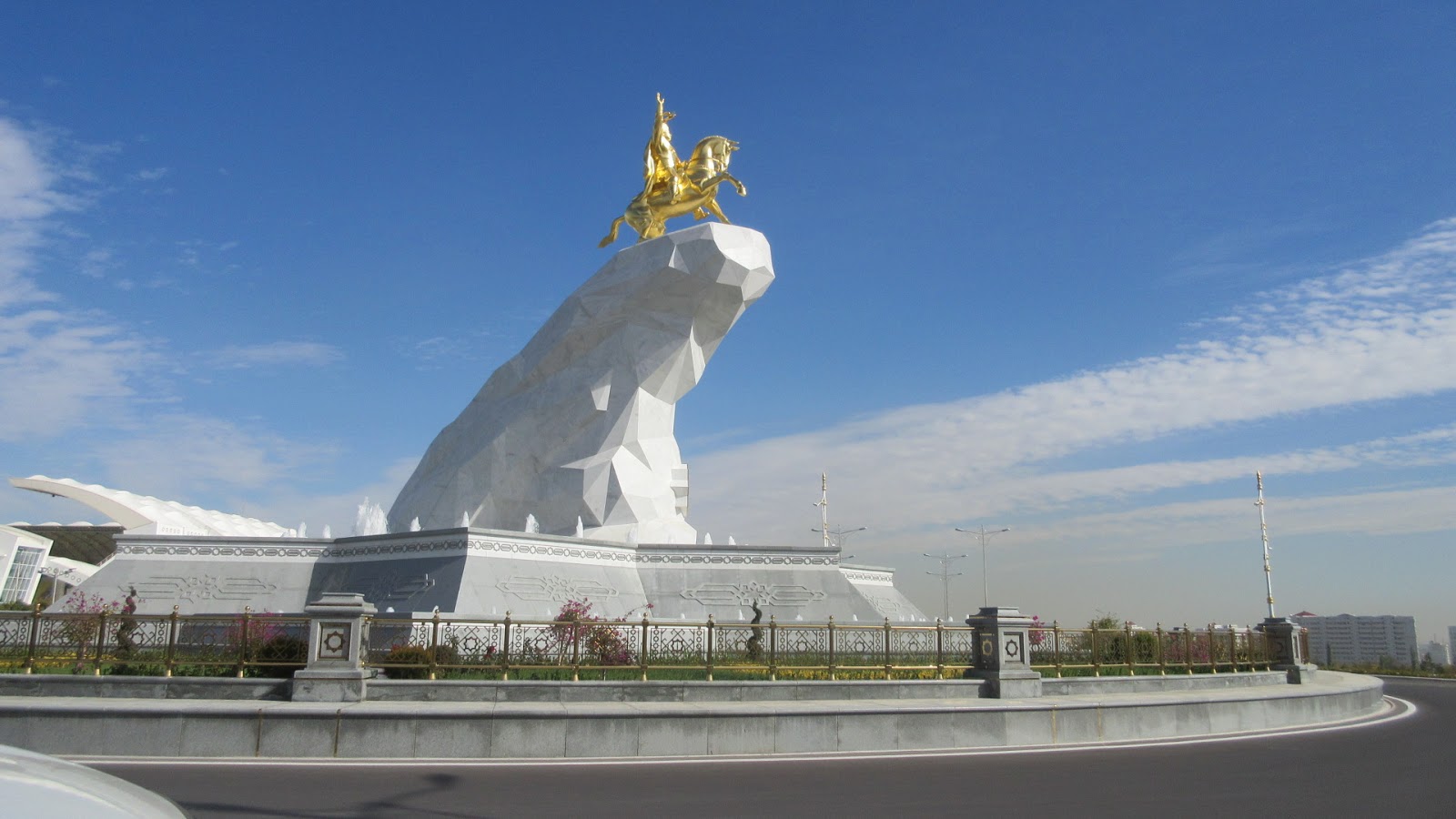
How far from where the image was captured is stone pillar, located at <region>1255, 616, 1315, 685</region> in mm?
17203

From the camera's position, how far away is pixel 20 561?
41000mm

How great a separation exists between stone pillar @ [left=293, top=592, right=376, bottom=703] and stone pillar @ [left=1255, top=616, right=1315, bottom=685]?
1499 centimetres

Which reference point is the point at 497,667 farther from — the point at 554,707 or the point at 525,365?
the point at 525,365

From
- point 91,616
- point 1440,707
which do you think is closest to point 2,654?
point 91,616

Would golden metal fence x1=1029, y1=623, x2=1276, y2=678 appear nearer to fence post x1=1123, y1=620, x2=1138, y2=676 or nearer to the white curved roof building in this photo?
fence post x1=1123, y1=620, x2=1138, y2=676

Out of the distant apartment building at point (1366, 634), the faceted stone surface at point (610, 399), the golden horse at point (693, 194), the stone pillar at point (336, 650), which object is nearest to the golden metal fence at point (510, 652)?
the stone pillar at point (336, 650)

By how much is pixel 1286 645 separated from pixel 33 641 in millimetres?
18798

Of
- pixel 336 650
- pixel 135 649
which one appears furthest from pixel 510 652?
pixel 135 649

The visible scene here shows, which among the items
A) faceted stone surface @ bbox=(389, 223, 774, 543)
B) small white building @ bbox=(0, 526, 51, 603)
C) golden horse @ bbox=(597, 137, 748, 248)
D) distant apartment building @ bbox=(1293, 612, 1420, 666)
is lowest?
distant apartment building @ bbox=(1293, 612, 1420, 666)

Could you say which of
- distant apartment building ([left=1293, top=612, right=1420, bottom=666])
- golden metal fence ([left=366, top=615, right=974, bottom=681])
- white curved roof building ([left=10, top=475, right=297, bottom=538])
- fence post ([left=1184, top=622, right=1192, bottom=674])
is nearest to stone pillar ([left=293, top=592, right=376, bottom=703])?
golden metal fence ([left=366, top=615, right=974, bottom=681])

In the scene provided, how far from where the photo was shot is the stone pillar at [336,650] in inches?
424

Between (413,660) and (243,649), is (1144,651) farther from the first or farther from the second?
(243,649)

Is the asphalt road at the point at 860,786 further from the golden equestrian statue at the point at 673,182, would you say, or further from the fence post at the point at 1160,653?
the golden equestrian statue at the point at 673,182

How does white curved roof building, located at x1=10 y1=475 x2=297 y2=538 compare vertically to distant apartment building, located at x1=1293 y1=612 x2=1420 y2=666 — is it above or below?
above
